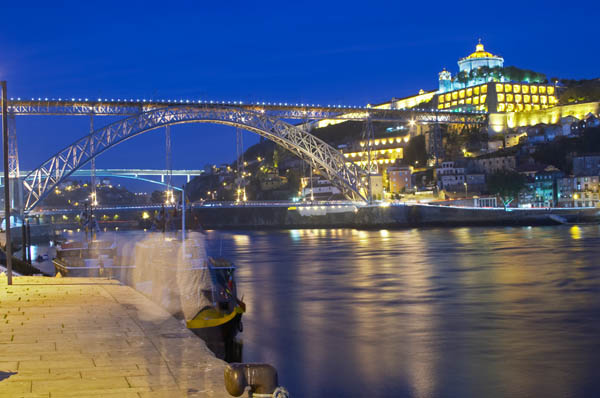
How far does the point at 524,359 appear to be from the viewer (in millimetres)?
9492

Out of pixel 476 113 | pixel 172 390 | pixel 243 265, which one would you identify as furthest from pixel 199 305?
pixel 476 113

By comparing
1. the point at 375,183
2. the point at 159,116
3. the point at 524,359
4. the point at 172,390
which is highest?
the point at 159,116

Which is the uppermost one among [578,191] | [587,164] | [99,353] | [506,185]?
[587,164]

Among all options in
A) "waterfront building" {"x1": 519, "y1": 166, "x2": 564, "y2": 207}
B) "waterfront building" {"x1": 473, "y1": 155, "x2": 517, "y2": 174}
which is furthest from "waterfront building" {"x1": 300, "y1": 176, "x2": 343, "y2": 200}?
"waterfront building" {"x1": 519, "y1": 166, "x2": 564, "y2": 207}

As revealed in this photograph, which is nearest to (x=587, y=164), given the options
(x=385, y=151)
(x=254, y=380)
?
(x=385, y=151)

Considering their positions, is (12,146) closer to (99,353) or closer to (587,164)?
(99,353)

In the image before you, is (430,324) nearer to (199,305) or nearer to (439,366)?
(439,366)

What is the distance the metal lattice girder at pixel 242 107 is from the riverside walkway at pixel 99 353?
30196mm

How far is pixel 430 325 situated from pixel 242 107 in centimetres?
3253

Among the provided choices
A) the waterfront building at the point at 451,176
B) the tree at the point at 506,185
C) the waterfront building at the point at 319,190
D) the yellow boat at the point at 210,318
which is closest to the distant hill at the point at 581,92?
the waterfront building at the point at 451,176

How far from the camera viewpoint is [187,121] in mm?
40312

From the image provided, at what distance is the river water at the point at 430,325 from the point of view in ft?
27.6

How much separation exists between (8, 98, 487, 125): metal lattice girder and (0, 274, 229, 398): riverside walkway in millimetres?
30196

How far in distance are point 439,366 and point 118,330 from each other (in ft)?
15.3
